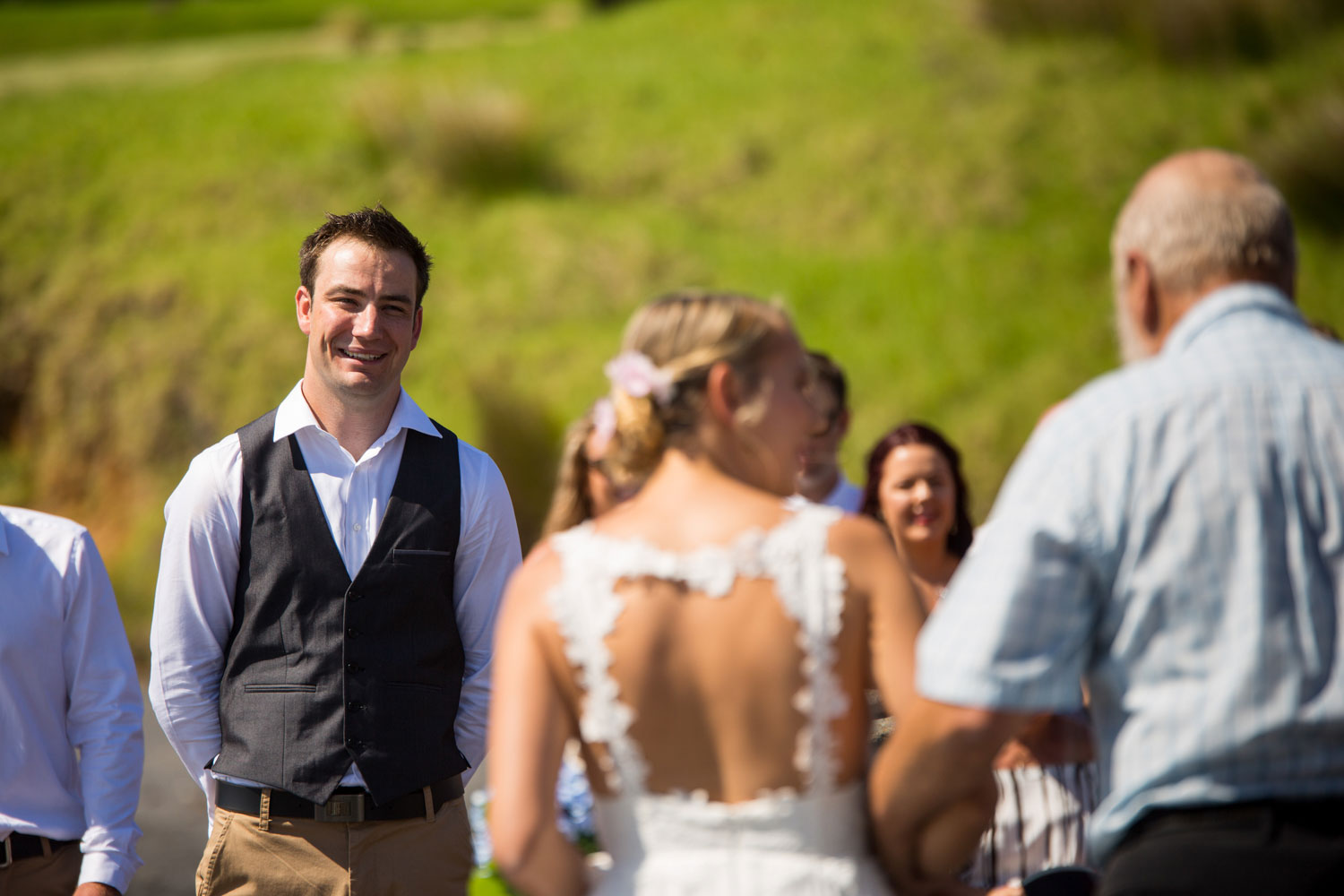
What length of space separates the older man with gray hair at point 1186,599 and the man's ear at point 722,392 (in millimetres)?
442

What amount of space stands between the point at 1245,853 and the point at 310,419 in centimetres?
216

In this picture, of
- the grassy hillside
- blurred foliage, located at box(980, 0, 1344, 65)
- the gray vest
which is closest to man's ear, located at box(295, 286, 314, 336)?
the gray vest

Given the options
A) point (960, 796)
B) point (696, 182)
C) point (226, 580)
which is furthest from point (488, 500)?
point (696, 182)

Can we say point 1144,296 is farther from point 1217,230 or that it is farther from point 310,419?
point 310,419

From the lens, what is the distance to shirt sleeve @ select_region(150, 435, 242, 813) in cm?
259

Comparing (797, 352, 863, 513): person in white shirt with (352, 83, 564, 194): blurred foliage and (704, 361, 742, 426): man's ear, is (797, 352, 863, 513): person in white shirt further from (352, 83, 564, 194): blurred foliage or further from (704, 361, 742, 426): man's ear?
(352, 83, 564, 194): blurred foliage

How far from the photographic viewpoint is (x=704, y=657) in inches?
65.1

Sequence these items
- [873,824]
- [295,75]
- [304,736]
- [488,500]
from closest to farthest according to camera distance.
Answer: [873,824]
[304,736]
[488,500]
[295,75]

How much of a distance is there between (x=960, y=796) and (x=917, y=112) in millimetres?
11885

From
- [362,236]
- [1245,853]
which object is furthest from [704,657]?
[362,236]

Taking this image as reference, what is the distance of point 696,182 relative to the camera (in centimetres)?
1256

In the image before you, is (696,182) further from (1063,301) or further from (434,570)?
(434,570)

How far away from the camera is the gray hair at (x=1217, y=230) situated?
5.50ft

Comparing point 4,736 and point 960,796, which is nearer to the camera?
point 960,796
